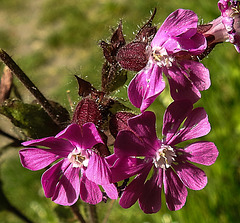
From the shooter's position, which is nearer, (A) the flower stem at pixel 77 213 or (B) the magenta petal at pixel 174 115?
(B) the magenta petal at pixel 174 115

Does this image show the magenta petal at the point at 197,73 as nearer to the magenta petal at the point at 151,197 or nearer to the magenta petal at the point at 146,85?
the magenta petal at the point at 146,85

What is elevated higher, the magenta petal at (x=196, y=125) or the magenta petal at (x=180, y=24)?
Answer: the magenta petal at (x=180, y=24)

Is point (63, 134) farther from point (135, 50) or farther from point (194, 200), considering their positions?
point (194, 200)

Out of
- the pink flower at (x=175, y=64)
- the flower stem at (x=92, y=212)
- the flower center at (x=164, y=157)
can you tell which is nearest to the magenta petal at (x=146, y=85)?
the pink flower at (x=175, y=64)

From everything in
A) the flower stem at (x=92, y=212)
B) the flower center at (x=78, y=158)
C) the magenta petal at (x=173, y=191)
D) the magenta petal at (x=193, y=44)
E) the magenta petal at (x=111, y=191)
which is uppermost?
the magenta petal at (x=193, y=44)

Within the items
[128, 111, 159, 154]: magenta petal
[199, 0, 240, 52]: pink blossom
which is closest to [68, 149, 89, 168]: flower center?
[128, 111, 159, 154]: magenta petal

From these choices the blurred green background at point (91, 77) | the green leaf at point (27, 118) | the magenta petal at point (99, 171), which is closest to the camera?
the magenta petal at point (99, 171)

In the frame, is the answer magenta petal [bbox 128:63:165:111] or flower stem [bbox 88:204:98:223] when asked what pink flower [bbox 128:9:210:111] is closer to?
magenta petal [bbox 128:63:165:111]
